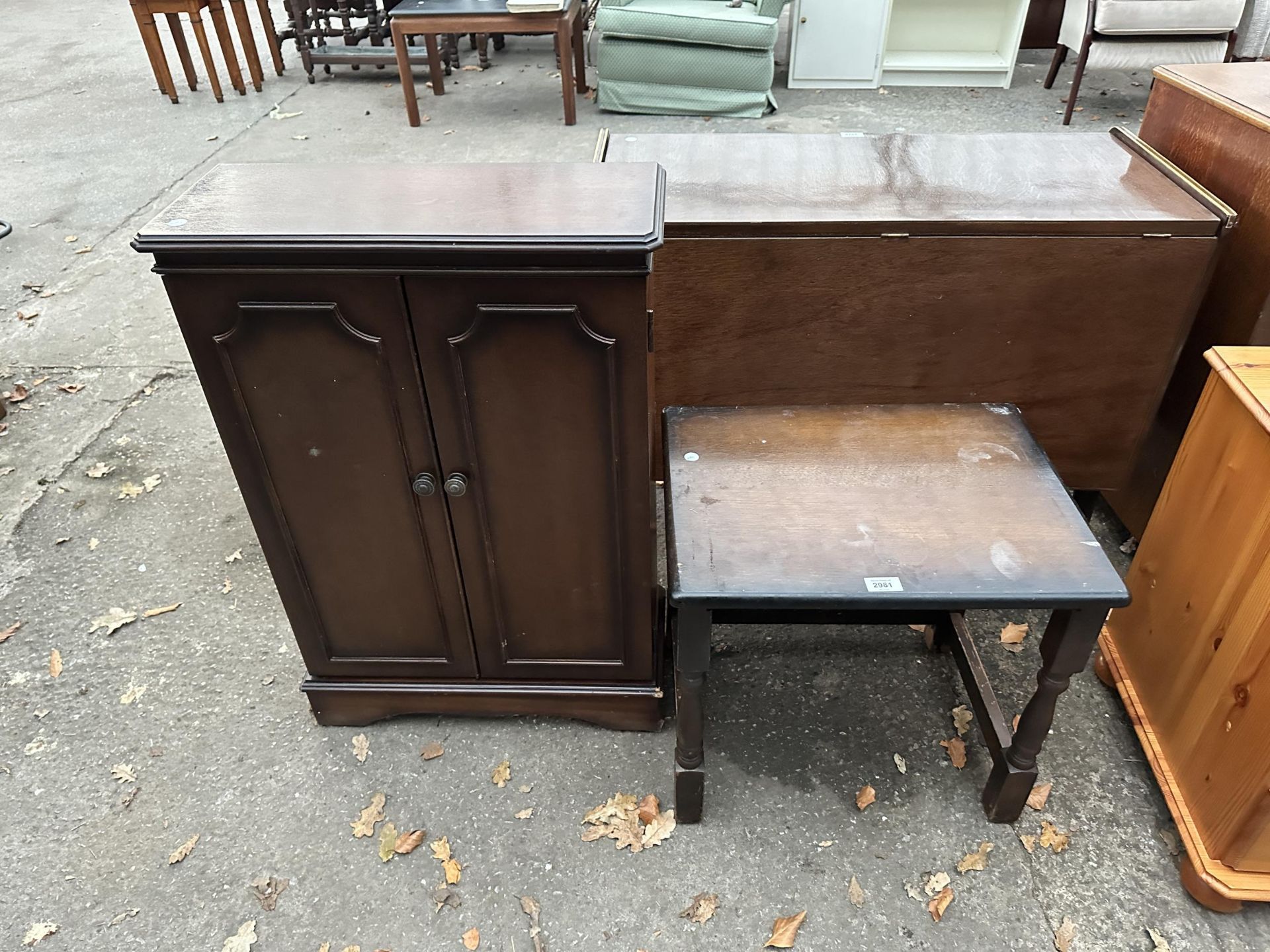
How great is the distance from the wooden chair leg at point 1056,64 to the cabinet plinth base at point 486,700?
19.3ft

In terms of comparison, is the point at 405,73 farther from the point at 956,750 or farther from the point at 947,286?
the point at 956,750

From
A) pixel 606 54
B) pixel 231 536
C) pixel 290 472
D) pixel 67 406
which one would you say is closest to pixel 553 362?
pixel 290 472

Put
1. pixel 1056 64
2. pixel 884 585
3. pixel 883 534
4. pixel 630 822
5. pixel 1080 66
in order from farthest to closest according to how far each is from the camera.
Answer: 1. pixel 1056 64
2. pixel 1080 66
3. pixel 630 822
4. pixel 883 534
5. pixel 884 585

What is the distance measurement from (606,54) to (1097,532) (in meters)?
4.46

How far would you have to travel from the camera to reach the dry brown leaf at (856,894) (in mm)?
1650

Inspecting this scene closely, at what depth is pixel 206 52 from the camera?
6148 millimetres

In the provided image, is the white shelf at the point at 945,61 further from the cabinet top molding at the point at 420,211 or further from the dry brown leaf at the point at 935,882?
the dry brown leaf at the point at 935,882

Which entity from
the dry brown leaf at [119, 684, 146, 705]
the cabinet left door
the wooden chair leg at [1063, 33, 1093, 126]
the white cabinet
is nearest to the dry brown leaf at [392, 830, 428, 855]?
the cabinet left door

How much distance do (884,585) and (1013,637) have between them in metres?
1.06

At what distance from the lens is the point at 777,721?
6.61 feet

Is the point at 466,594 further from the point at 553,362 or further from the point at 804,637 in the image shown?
the point at 804,637

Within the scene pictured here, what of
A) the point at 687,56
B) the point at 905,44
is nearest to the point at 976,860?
the point at 687,56

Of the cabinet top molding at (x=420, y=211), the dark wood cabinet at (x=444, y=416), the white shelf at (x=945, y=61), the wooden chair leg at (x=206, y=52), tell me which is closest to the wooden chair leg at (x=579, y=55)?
the white shelf at (x=945, y=61)

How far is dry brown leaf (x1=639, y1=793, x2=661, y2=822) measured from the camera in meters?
1.80
